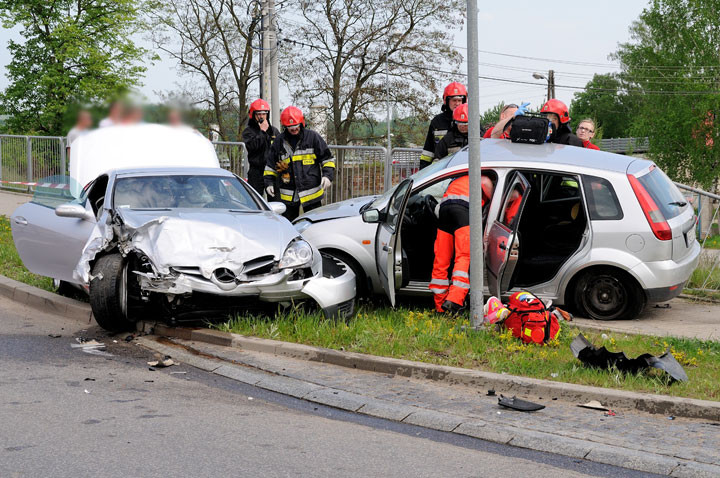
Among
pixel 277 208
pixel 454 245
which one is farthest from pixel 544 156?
pixel 277 208

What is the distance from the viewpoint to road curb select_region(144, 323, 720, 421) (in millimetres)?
5500

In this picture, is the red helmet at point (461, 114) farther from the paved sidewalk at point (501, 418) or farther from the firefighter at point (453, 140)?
the paved sidewalk at point (501, 418)

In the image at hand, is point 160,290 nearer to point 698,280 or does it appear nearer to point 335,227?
point 335,227

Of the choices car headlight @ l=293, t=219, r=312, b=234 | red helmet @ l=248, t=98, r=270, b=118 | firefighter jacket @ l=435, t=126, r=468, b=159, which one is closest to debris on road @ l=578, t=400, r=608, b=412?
car headlight @ l=293, t=219, r=312, b=234

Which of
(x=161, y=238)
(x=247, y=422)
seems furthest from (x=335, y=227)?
(x=247, y=422)

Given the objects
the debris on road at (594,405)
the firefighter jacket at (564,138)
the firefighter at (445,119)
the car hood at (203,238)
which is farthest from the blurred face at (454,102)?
the debris on road at (594,405)

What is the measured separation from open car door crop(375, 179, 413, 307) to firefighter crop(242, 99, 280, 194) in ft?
11.9

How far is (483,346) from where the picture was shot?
679 centimetres

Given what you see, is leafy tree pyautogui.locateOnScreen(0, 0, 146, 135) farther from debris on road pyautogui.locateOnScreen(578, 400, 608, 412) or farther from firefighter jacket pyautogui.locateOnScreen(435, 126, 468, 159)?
debris on road pyautogui.locateOnScreen(578, 400, 608, 412)

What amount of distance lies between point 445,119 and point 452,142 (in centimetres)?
66

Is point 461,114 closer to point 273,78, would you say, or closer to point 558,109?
point 558,109

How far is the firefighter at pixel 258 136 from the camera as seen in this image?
1148cm

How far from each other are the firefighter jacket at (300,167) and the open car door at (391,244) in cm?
241

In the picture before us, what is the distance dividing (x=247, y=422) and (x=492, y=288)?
3204 mm
